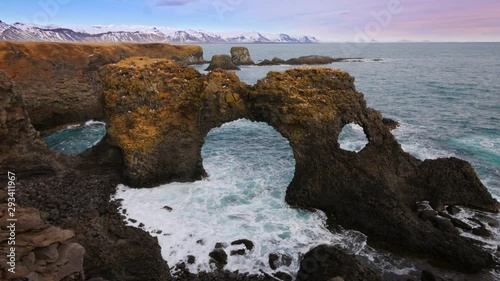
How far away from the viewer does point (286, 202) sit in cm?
2392

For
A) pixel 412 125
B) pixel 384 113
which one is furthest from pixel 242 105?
pixel 384 113

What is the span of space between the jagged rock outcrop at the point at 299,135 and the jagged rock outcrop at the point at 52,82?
1583 centimetres

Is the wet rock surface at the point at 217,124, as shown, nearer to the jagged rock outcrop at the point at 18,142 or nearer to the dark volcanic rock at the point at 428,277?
the jagged rock outcrop at the point at 18,142

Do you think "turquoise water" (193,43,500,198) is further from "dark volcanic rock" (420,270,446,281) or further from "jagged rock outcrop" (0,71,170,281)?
"jagged rock outcrop" (0,71,170,281)

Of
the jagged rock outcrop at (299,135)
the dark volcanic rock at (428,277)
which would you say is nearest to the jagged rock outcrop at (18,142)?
the jagged rock outcrop at (299,135)

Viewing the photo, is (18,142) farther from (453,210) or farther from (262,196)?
(453,210)

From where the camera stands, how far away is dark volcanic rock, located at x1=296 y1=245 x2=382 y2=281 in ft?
49.9

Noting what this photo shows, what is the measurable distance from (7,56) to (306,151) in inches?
1756

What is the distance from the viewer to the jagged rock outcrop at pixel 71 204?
12534 millimetres

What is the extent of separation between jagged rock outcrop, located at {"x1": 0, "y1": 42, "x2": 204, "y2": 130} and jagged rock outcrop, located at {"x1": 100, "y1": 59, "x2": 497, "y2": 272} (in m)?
15.8

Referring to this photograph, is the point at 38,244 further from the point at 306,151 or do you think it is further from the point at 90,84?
the point at 90,84

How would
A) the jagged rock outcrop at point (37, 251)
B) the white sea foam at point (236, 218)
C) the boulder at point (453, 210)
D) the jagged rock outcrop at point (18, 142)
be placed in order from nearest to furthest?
the jagged rock outcrop at point (37, 251), the white sea foam at point (236, 218), the boulder at point (453, 210), the jagged rock outcrop at point (18, 142)

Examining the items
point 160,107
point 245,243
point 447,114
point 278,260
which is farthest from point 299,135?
point 447,114

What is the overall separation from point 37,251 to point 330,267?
503 inches
